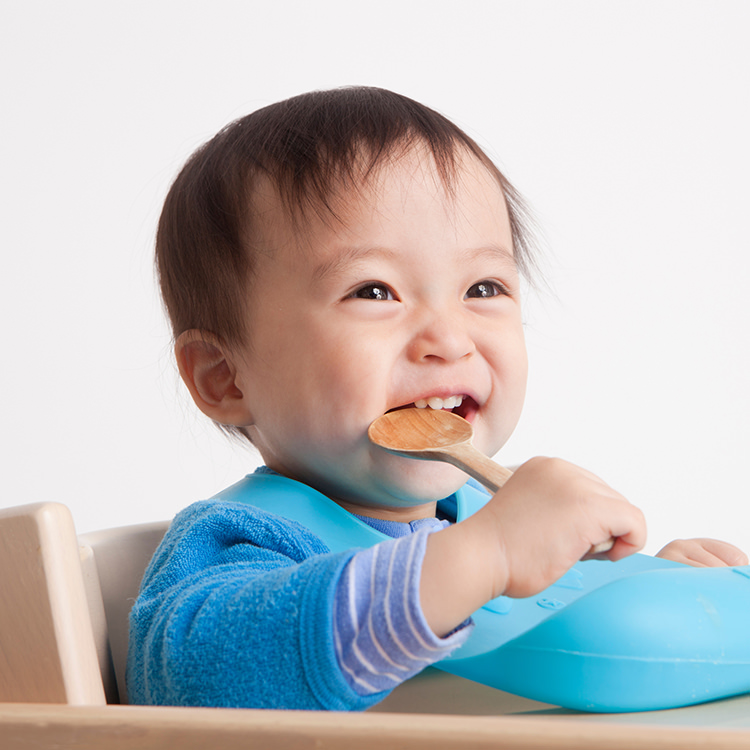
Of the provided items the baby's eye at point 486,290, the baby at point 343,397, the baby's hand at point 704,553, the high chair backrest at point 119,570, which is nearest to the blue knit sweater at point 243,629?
the baby at point 343,397

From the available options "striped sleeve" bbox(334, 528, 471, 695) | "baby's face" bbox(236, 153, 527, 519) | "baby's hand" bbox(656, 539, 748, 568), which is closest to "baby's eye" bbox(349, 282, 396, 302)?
"baby's face" bbox(236, 153, 527, 519)

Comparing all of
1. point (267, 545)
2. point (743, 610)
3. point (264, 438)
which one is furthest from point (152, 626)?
point (743, 610)

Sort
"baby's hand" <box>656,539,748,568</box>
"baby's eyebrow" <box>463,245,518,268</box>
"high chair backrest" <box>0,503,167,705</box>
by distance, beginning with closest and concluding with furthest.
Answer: "high chair backrest" <box>0,503,167,705</box>, "baby's eyebrow" <box>463,245,518,268</box>, "baby's hand" <box>656,539,748,568</box>

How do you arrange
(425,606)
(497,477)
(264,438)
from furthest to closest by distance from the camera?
(264,438)
(497,477)
(425,606)

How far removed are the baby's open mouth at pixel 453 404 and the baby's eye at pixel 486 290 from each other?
0.26ft

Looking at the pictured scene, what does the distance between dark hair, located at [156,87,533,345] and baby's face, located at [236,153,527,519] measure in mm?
18

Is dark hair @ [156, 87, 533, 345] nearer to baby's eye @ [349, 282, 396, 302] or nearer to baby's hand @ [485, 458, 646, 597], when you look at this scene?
baby's eye @ [349, 282, 396, 302]

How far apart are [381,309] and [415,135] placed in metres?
0.16

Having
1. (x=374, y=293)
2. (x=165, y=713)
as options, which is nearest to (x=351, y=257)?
(x=374, y=293)

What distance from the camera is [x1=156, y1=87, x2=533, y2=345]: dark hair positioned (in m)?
0.63

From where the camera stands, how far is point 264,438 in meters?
0.66

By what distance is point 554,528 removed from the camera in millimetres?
438

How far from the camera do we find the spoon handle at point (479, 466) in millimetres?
524

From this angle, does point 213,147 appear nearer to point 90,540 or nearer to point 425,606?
point 90,540
